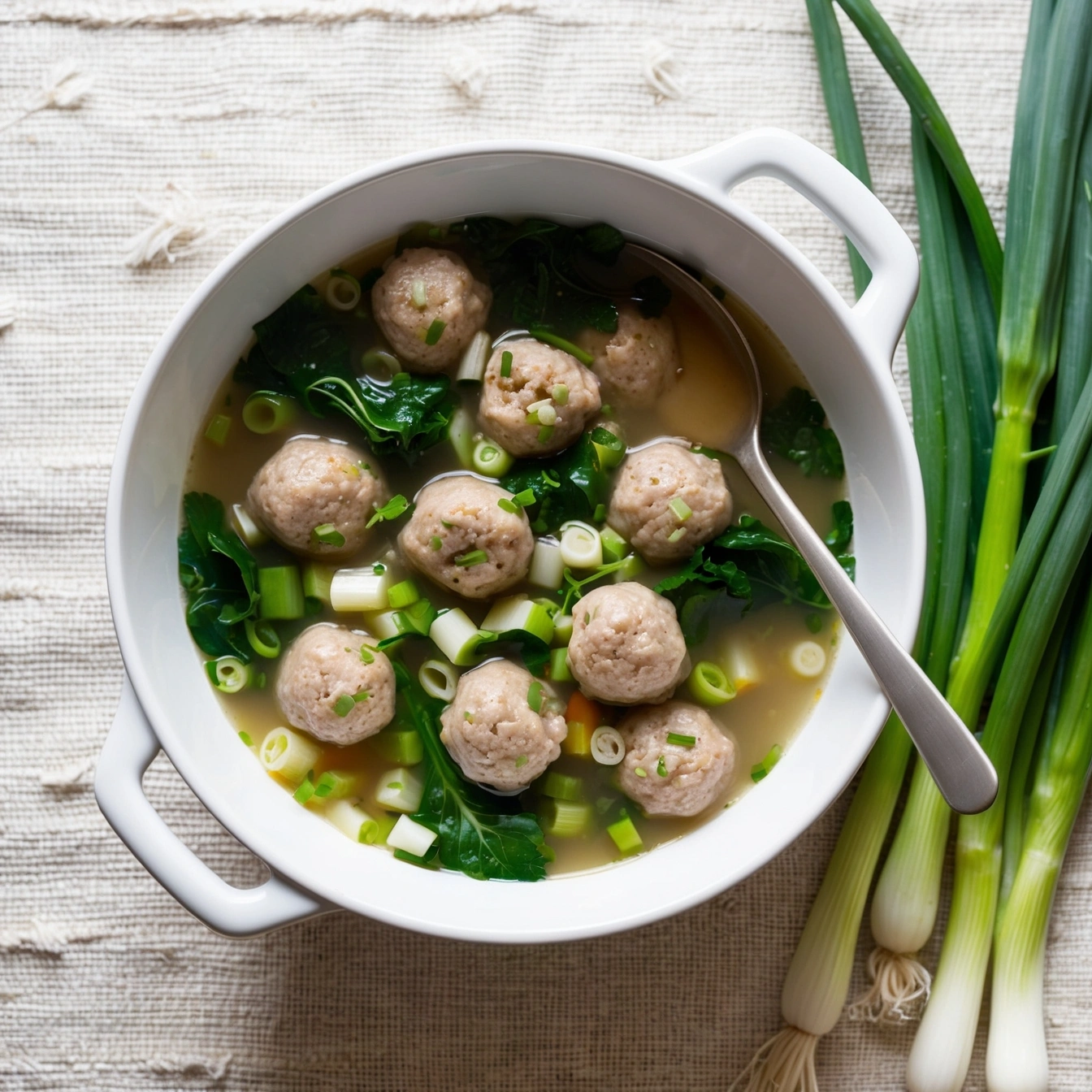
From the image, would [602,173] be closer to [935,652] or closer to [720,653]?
[720,653]

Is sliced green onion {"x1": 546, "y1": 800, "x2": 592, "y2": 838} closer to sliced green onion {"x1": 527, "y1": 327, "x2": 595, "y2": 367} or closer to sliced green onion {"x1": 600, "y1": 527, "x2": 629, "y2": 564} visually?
sliced green onion {"x1": 600, "y1": 527, "x2": 629, "y2": 564}

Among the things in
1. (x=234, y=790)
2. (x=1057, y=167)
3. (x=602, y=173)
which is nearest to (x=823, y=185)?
(x=602, y=173)

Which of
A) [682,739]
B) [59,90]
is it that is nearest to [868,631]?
[682,739]

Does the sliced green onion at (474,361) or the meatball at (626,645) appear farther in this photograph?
the sliced green onion at (474,361)

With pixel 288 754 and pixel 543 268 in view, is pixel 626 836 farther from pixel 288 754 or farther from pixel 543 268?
pixel 543 268

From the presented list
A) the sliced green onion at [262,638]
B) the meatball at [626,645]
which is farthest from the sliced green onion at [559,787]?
the sliced green onion at [262,638]

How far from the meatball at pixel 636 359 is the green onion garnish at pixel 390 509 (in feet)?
1.66

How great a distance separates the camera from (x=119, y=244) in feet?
7.77

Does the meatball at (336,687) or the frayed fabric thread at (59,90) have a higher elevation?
the frayed fabric thread at (59,90)

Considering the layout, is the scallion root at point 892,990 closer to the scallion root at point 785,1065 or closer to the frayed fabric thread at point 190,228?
the scallion root at point 785,1065

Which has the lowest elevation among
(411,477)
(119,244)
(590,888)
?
(590,888)

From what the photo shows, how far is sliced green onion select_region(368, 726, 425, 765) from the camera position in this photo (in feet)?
7.09

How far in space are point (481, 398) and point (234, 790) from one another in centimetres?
98

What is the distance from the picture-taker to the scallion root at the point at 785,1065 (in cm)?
228
